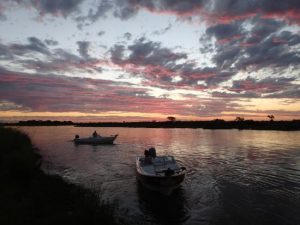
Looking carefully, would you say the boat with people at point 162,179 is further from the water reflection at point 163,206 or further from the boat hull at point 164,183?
the water reflection at point 163,206

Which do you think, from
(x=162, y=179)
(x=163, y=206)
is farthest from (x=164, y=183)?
(x=163, y=206)

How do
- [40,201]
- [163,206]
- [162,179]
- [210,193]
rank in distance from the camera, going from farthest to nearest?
1. [210,193]
2. [162,179]
3. [163,206]
4. [40,201]

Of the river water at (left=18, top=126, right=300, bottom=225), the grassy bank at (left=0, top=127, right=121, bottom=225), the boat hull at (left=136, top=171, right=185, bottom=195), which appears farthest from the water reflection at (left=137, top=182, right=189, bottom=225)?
the grassy bank at (left=0, top=127, right=121, bottom=225)

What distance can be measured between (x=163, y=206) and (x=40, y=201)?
829 cm

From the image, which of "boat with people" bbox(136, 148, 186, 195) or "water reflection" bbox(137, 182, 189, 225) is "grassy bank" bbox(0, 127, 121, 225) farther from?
"boat with people" bbox(136, 148, 186, 195)

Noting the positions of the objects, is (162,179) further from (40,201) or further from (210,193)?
(40,201)

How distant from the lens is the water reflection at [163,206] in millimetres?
17562

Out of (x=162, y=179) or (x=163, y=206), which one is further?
(x=162, y=179)

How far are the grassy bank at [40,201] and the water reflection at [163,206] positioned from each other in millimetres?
3551

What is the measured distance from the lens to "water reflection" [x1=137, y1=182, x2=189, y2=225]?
57.6 ft

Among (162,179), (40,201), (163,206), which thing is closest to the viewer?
(40,201)

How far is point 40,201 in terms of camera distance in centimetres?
1565

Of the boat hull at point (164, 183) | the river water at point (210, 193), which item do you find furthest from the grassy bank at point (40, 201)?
the boat hull at point (164, 183)

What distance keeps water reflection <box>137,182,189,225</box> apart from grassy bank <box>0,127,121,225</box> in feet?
11.7
